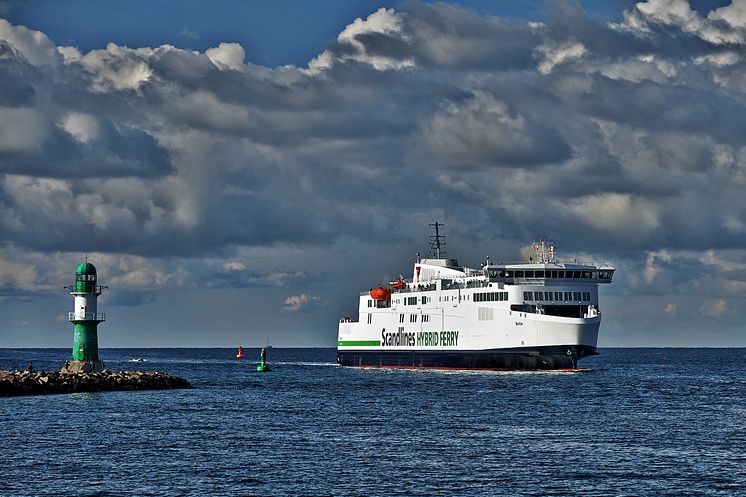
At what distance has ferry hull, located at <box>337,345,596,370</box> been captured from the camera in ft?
316

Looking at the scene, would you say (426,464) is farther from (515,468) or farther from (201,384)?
(201,384)

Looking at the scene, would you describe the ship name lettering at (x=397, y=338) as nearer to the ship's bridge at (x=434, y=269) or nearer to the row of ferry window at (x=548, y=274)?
the ship's bridge at (x=434, y=269)

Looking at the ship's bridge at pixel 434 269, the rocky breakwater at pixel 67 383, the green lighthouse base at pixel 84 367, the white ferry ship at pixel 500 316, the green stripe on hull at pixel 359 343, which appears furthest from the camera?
the green stripe on hull at pixel 359 343

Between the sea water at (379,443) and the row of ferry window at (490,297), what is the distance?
1715 centimetres

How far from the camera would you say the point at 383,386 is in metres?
92.1

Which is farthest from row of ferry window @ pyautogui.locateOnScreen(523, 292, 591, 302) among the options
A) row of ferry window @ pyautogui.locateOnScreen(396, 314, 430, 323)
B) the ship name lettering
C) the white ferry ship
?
the ship name lettering

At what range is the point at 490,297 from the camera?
335 feet

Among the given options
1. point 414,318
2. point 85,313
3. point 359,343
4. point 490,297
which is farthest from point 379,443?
point 359,343

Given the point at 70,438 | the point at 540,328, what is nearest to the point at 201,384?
the point at 540,328

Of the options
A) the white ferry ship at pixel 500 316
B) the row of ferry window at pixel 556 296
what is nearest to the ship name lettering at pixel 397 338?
the white ferry ship at pixel 500 316

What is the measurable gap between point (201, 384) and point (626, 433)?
55968 mm

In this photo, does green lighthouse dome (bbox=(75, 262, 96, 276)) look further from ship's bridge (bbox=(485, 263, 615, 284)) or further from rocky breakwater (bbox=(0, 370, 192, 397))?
ship's bridge (bbox=(485, 263, 615, 284))

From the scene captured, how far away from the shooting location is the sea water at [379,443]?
1544 inches

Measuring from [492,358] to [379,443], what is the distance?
52246 mm
